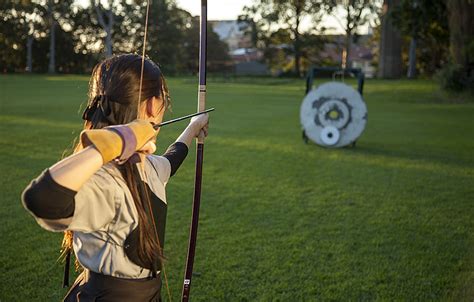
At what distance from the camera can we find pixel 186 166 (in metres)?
7.30

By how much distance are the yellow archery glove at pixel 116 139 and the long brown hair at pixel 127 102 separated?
1.03 feet

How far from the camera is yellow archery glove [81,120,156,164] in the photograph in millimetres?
1063

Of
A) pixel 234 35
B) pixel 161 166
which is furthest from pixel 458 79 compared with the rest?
pixel 234 35

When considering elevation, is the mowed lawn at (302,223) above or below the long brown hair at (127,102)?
below

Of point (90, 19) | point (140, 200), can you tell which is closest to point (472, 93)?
point (140, 200)

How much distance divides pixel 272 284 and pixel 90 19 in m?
48.6

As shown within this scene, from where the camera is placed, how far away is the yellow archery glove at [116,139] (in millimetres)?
1063

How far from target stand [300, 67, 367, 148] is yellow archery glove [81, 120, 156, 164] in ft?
27.0

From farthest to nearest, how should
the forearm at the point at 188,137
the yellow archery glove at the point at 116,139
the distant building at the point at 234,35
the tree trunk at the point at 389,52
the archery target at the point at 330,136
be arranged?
the distant building at the point at 234,35, the tree trunk at the point at 389,52, the archery target at the point at 330,136, the forearm at the point at 188,137, the yellow archery glove at the point at 116,139

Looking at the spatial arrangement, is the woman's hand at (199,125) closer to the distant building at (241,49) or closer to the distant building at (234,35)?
the distant building at (241,49)

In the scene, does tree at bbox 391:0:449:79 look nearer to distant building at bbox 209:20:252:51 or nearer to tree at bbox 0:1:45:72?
tree at bbox 0:1:45:72

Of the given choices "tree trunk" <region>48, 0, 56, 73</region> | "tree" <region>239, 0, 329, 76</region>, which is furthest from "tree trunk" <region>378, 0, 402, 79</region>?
"tree trunk" <region>48, 0, 56, 73</region>

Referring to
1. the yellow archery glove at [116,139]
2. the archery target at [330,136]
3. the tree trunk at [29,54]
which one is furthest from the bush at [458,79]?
the tree trunk at [29,54]

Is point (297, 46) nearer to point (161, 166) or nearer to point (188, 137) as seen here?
point (188, 137)
